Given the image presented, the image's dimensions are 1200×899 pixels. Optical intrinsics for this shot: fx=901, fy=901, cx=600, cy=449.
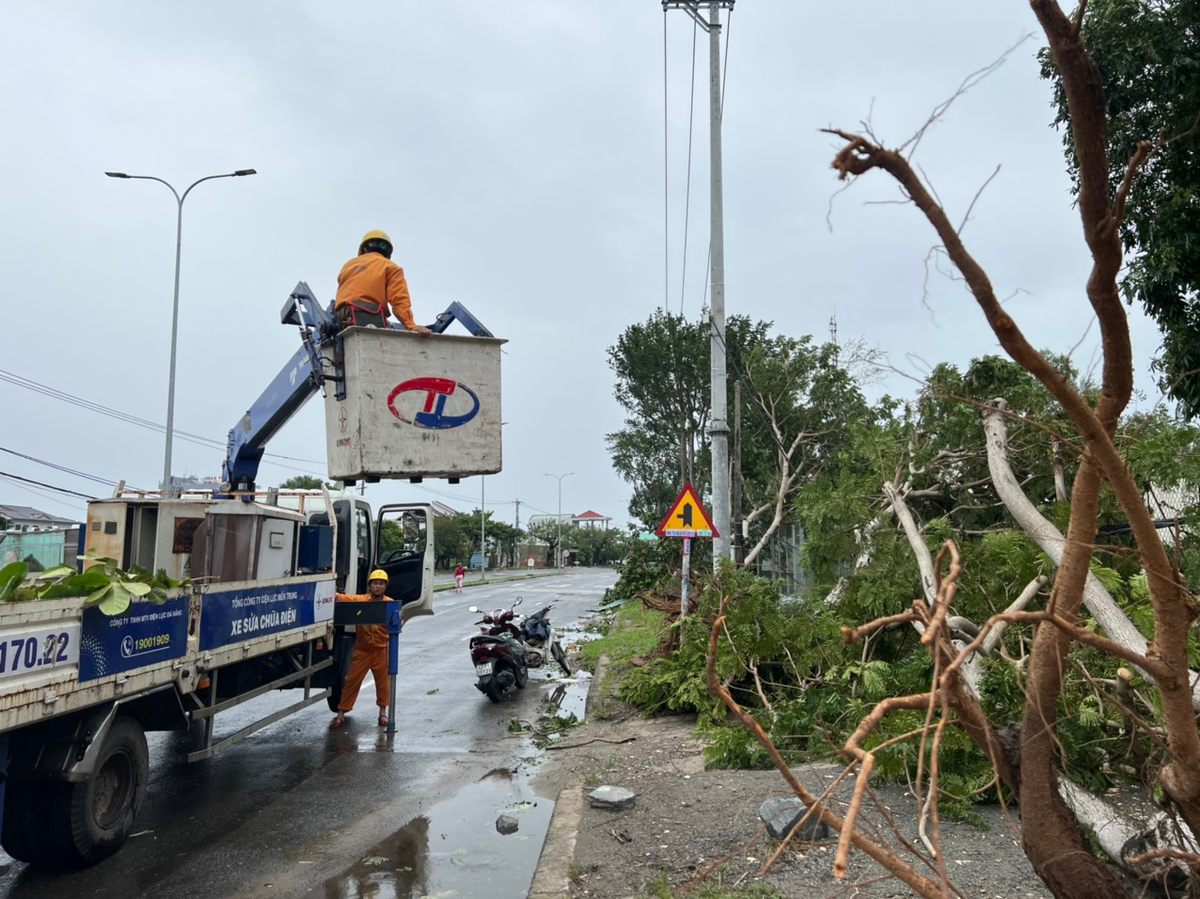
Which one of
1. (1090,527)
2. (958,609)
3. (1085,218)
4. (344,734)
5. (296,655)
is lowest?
(344,734)

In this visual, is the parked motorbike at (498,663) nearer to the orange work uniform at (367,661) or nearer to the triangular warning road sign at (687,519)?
the orange work uniform at (367,661)

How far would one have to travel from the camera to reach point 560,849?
18.3 ft

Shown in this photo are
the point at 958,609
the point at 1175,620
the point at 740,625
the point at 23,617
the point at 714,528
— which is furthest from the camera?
the point at 714,528

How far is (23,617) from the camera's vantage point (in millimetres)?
4676

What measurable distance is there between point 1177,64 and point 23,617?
11.1m

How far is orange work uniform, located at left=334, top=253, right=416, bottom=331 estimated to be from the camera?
7859 mm

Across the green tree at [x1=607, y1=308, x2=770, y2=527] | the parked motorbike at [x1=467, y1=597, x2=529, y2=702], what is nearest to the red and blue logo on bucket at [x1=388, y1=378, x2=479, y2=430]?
the parked motorbike at [x1=467, y1=597, x2=529, y2=702]

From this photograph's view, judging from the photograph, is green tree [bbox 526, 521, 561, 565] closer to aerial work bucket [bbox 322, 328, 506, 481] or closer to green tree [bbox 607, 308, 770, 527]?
green tree [bbox 607, 308, 770, 527]

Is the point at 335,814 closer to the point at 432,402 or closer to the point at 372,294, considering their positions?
the point at 432,402

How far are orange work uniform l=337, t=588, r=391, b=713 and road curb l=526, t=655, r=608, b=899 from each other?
362cm

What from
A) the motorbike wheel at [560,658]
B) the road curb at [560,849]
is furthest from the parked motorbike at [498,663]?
the road curb at [560,849]

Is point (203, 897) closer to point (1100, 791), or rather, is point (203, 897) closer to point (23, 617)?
point (23, 617)

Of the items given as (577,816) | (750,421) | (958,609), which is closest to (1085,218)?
(577,816)

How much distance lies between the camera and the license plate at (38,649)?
4.52m
